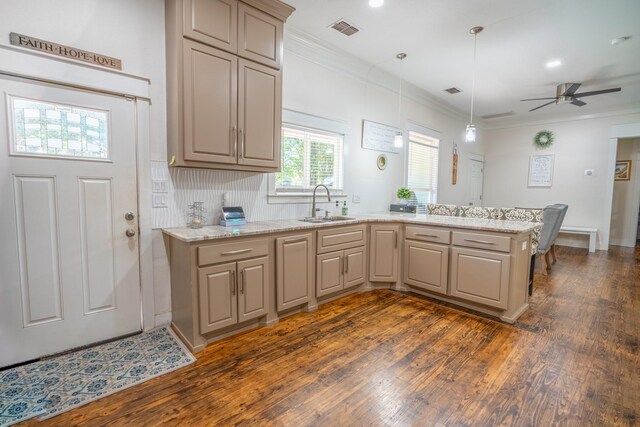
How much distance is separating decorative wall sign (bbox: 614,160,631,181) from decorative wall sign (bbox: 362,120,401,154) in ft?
17.8

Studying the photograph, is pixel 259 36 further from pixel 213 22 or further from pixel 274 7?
pixel 213 22

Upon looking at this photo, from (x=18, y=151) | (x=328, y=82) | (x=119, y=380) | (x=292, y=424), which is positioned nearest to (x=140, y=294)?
(x=119, y=380)

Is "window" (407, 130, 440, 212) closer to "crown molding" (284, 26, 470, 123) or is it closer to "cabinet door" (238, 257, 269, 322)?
"crown molding" (284, 26, 470, 123)

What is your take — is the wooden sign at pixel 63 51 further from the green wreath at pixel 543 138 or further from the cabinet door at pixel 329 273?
the green wreath at pixel 543 138

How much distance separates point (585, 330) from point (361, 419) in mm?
2338

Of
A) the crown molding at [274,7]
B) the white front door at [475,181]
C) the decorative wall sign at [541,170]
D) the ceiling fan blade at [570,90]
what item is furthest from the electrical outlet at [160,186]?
the decorative wall sign at [541,170]

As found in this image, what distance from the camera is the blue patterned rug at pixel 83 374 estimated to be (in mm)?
1596

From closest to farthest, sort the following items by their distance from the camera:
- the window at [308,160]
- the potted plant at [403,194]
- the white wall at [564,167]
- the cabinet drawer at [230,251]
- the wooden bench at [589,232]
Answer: the cabinet drawer at [230,251], the window at [308,160], the potted plant at [403,194], the wooden bench at [589,232], the white wall at [564,167]

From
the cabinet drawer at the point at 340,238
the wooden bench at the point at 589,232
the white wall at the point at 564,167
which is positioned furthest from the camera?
the white wall at the point at 564,167

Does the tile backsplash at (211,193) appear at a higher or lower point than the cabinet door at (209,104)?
lower

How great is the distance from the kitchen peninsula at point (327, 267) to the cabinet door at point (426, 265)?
0.01 meters

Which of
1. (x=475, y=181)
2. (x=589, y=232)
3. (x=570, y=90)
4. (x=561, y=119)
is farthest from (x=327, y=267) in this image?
(x=561, y=119)

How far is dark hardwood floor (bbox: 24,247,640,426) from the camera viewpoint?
1.57 meters

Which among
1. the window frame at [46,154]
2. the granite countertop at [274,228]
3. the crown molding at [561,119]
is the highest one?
the crown molding at [561,119]
